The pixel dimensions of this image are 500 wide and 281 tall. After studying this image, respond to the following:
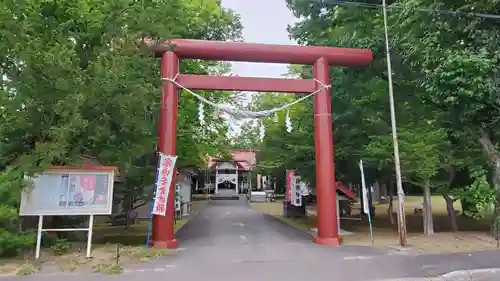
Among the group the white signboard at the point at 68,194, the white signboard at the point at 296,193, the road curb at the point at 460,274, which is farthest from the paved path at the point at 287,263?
the white signboard at the point at 296,193

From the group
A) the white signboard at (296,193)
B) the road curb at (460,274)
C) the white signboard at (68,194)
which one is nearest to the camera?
the road curb at (460,274)

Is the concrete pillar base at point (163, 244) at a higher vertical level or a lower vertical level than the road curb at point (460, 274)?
higher

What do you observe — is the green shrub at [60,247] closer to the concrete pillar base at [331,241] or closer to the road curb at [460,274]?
the concrete pillar base at [331,241]

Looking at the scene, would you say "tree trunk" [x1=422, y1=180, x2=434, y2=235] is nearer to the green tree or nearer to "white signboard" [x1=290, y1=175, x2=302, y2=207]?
"white signboard" [x1=290, y1=175, x2=302, y2=207]

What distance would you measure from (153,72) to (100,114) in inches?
97.7

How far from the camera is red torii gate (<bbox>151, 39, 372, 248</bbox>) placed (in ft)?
34.6

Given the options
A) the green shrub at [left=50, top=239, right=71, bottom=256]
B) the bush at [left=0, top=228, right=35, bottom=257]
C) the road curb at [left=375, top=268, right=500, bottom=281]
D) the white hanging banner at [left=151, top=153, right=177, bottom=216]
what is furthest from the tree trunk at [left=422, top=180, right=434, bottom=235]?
the bush at [left=0, top=228, right=35, bottom=257]

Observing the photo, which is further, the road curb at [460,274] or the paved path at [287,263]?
the paved path at [287,263]

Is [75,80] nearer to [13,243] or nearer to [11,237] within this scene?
[11,237]

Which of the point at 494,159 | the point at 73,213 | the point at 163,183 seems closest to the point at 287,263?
the point at 163,183

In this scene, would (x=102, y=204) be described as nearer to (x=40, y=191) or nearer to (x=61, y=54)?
(x=40, y=191)

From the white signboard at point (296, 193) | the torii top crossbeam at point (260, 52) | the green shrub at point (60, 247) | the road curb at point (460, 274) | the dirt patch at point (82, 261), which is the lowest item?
the road curb at point (460, 274)

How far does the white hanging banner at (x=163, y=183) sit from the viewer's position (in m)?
9.73

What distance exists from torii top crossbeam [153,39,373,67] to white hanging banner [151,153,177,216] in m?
3.36
